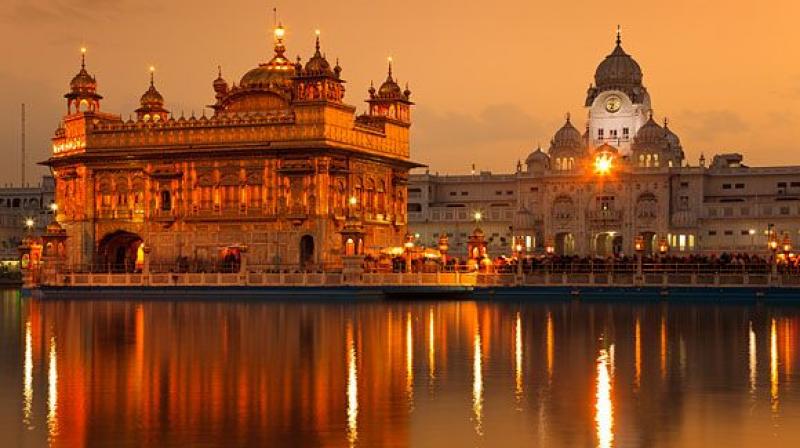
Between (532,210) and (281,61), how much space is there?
40311mm

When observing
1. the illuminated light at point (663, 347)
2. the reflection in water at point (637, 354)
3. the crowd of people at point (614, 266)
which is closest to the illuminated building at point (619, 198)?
the crowd of people at point (614, 266)

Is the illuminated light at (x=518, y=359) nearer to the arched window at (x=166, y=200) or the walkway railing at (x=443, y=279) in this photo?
the walkway railing at (x=443, y=279)

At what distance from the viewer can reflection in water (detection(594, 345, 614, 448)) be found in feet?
54.2

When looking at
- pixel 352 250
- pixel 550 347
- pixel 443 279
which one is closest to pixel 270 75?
pixel 352 250

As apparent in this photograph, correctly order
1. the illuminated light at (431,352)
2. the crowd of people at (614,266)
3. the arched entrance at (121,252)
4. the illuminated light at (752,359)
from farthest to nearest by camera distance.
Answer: the arched entrance at (121,252), the crowd of people at (614,266), the illuminated light at (431,352), the illuminated light at (752,359)

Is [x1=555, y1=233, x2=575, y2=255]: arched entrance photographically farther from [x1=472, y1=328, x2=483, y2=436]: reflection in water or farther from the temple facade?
[x1=472, y1=328, x2=483, y2=436]: reflection in water

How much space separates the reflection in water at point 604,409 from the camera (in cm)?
1653

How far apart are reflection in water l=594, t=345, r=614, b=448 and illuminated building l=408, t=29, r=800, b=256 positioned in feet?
237

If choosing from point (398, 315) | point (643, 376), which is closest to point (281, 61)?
point (398, 315)

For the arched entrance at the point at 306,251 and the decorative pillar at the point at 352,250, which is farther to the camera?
the arched entrance at the point at 306,251

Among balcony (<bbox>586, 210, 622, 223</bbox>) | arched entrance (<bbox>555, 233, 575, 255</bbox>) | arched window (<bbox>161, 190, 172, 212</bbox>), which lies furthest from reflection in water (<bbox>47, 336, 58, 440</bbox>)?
arched entrance (<bbox>555, 233, 575, 255</bbox>)

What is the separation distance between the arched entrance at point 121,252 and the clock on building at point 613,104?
53.0m

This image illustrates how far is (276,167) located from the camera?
63.3 meters

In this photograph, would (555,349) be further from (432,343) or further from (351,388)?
(351,388)
